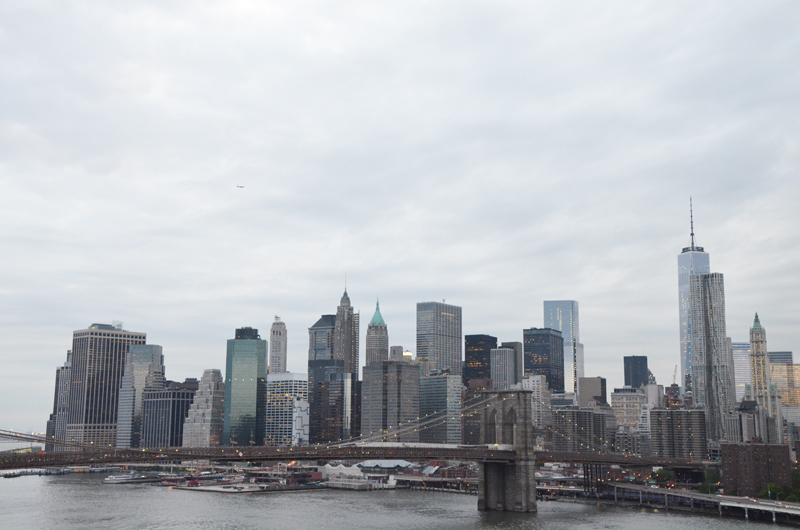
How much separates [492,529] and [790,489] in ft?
139

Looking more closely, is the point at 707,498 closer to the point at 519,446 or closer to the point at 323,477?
the point at 519,446

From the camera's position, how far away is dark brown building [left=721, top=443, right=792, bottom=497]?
93.0 meters

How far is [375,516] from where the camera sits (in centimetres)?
7619

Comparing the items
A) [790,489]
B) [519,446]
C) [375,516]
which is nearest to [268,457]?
[375,516]

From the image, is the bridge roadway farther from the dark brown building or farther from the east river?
the dark brown building

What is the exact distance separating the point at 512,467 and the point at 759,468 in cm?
3407

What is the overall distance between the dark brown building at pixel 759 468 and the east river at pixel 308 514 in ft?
48.8

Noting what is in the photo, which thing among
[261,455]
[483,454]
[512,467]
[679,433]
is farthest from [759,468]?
[679,433]

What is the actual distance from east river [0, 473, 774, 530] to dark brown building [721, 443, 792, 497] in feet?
48.8

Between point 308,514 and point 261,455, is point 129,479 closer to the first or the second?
point 308,514

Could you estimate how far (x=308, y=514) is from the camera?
78.6 m

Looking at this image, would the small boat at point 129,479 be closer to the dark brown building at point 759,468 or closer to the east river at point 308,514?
the east river at point 308,514

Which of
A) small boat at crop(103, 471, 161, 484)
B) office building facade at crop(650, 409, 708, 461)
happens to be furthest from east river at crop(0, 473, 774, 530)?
office building facade at crop(650, 409, 708, 461)

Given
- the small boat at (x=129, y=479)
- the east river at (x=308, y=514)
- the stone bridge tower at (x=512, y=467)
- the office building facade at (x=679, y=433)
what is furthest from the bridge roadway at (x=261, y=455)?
the office building facade at (x=679, y=433)
